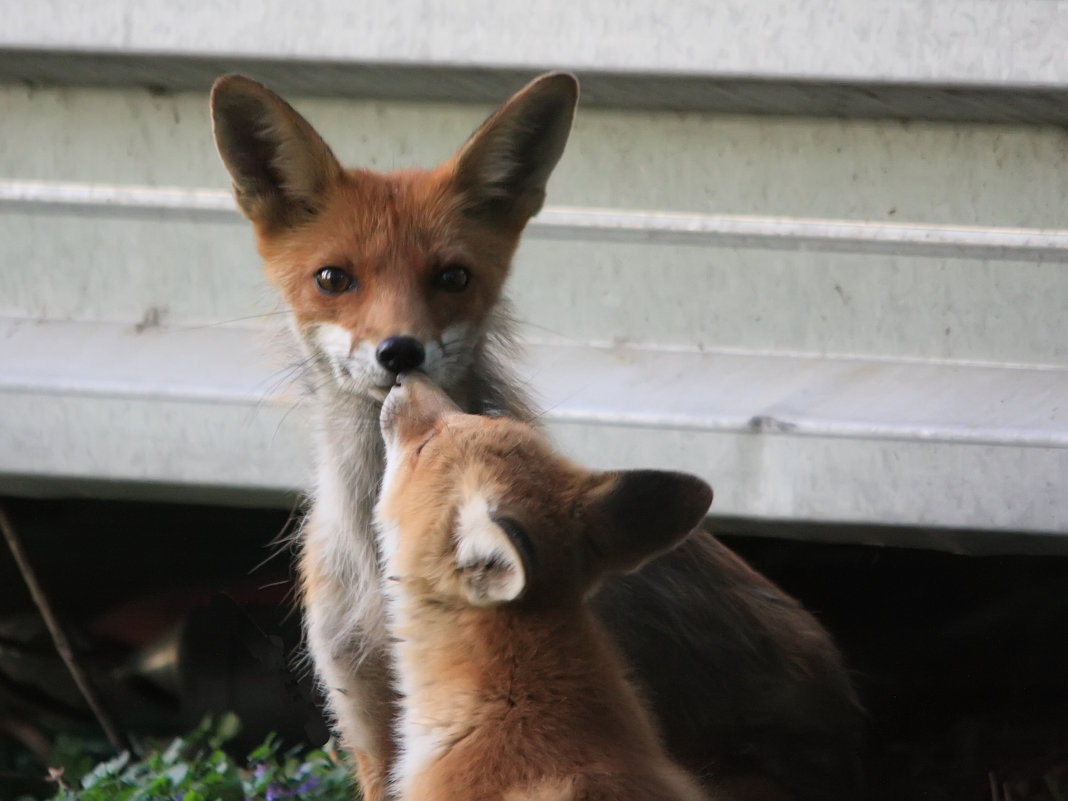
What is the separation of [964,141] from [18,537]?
3419 millimetres

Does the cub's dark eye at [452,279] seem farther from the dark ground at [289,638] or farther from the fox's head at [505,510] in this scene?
the dark ground at [289,638]

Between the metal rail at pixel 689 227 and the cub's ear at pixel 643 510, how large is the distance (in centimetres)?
162

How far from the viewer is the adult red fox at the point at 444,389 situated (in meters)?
2.59

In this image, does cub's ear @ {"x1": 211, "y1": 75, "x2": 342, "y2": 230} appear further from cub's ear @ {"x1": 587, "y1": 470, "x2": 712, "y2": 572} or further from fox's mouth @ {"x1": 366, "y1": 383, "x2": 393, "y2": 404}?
cub's ear @ {"x1": 587, "y1": 470, "x2": 712, "y2": 572}

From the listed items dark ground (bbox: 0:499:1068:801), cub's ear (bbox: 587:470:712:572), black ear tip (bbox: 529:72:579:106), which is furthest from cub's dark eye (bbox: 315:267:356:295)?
dark ground (bbox: 0:499:1068:801)

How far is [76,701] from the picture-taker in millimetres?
4340

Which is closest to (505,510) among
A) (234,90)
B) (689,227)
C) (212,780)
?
(234,90)

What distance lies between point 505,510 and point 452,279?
2.21ft

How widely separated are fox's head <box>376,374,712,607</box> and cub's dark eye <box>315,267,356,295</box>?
0.32m

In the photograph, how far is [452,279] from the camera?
2.64m

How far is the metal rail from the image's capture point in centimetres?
361

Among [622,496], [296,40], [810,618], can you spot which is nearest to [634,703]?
[622,496]

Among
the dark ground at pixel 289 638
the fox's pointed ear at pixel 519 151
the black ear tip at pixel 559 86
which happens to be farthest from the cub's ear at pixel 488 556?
the dark ground at pixel 289 638

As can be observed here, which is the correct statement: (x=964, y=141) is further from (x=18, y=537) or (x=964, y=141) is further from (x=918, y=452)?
(x=18, y=537)
